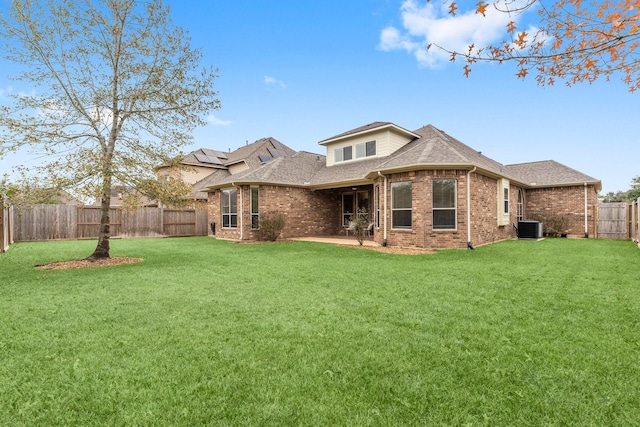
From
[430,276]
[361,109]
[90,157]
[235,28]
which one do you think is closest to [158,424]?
[430,276]

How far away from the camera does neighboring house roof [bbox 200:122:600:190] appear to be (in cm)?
1161

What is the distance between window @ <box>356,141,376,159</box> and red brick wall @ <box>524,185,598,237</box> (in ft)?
28.4

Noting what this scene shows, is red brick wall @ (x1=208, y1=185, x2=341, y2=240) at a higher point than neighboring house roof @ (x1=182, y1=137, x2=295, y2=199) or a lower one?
lower

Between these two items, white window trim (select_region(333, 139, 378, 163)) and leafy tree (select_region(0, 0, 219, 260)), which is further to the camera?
white window trim (select_region(333, 139, 378, 163))

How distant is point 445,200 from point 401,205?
1489 millimetres

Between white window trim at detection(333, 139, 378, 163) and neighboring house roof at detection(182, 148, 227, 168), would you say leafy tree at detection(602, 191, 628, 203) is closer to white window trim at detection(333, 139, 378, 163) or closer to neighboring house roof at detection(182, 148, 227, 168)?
white window trim at detection(333, 139, 378, 163)

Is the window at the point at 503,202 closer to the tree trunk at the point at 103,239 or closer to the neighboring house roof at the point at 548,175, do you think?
the neighboring house roof at the point at 548,175

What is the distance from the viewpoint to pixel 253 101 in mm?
17281

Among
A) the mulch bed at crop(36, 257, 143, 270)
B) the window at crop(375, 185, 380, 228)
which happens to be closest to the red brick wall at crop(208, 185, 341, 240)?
the window at crop(375, 185, 380, 228)

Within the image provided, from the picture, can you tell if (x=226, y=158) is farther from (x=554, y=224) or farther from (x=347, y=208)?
(x=554, y=224)

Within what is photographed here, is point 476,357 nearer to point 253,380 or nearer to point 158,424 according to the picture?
point 253,380

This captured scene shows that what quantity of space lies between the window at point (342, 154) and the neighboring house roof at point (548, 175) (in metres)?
8.58

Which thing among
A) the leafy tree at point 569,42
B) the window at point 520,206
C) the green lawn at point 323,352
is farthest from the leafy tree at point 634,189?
the leafy tree at point 569,42

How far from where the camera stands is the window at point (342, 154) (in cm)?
1691
